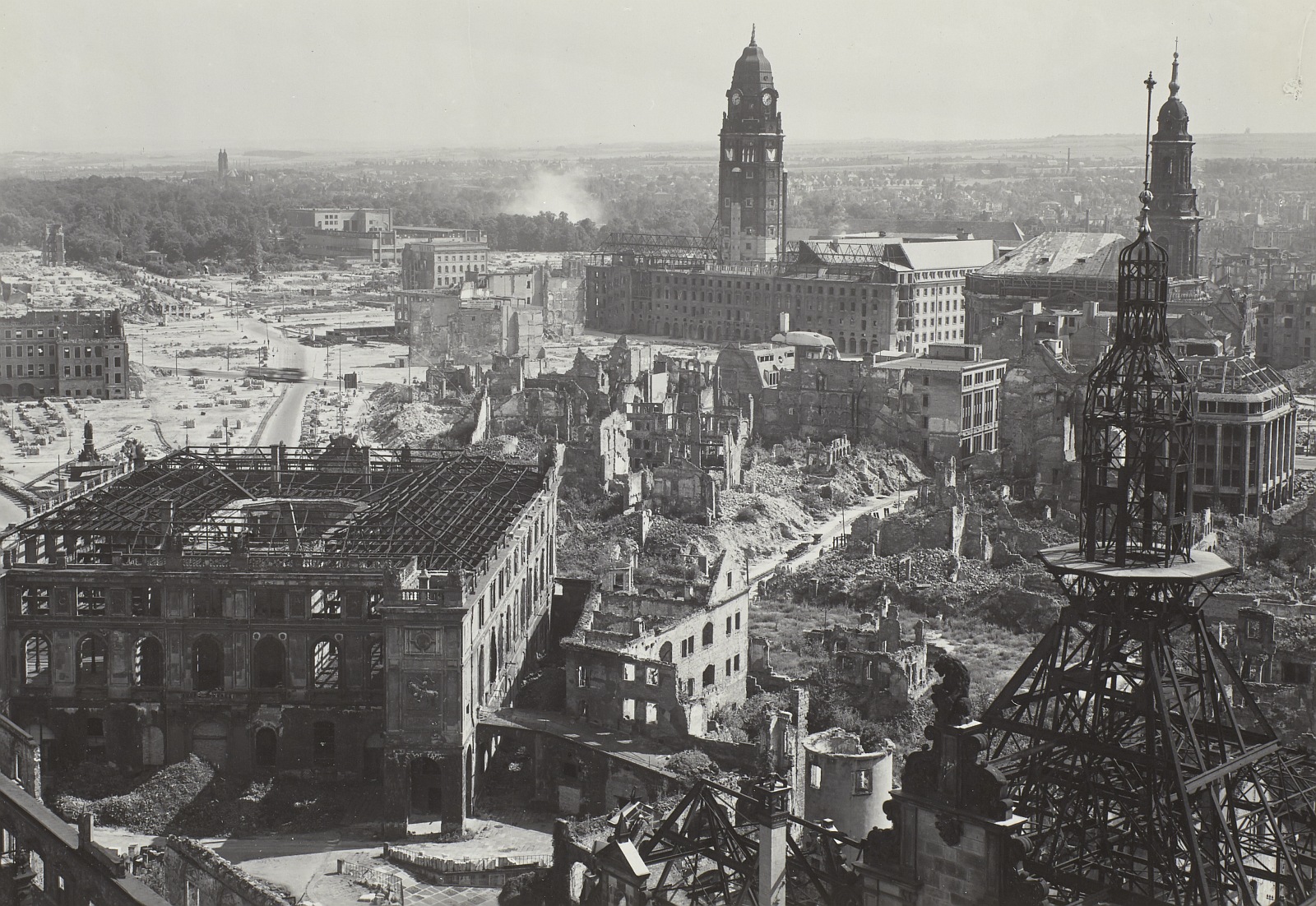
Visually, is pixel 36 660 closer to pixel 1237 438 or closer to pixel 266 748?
pixel 266 748

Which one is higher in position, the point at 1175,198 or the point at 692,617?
the point at 1175,198

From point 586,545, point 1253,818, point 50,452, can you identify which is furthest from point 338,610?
point 50,452

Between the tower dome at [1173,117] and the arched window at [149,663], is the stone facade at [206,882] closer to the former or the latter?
the arched window at [149,663]

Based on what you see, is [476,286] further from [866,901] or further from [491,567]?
[866,901]

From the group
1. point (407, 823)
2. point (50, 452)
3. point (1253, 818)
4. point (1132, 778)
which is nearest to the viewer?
point (1132, 778)

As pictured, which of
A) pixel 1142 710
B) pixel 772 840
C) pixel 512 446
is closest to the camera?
pixel 1142 710

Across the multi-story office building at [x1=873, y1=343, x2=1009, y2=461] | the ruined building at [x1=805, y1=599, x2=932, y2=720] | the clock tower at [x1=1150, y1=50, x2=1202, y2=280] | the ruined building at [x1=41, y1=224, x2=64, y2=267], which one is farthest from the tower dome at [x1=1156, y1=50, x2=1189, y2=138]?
the ruined building at [x1=41, y1=224, x2=64, y2=267]

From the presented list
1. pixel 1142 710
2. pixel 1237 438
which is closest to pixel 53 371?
pixel 1237 438

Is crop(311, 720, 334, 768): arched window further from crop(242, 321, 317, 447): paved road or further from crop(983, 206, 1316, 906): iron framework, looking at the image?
crop(242, 321, 317, 447): paved road
